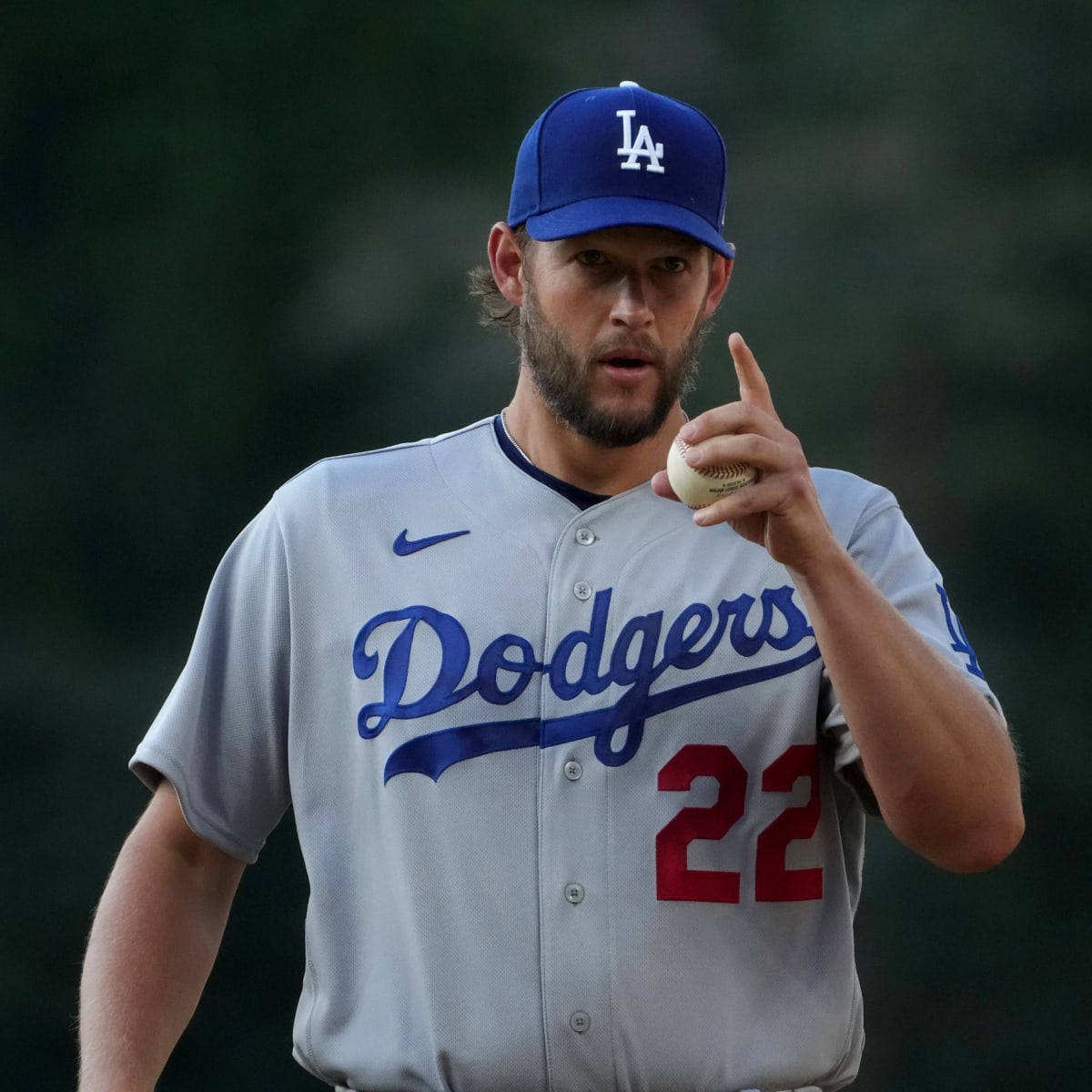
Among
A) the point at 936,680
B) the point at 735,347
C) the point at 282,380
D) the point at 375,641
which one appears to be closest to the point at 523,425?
the point at 375,641

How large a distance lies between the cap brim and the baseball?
460 millimetres

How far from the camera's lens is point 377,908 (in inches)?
78.7

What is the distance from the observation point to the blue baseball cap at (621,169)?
209cm

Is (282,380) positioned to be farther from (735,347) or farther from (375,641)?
Answer: (735,347)

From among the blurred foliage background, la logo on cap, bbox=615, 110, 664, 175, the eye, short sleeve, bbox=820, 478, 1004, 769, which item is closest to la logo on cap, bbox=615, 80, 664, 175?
la logo on cap, bbox=615, 110, 664, 175

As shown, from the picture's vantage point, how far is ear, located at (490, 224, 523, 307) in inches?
90.0

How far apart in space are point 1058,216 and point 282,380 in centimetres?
166

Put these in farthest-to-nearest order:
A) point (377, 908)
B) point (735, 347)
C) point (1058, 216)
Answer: point (1058, 216) → point (377, 908) → point (735, 347)

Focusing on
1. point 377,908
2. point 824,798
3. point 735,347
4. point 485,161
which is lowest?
point 377,908

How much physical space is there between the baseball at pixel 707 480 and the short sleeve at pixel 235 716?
2.13ft

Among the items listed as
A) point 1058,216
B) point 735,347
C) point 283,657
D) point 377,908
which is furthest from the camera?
point 1058,216

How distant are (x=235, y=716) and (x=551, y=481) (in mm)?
492

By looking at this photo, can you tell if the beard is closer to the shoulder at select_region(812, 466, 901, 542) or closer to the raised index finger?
the shoulder at select_region(812, 466, 901, 542)

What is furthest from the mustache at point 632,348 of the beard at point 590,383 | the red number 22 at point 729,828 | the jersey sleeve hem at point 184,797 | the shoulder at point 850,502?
the jersey sleeve hem at point 184,797
